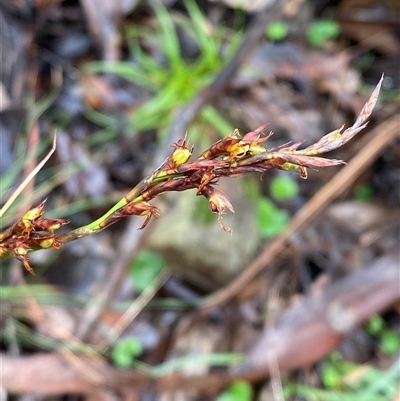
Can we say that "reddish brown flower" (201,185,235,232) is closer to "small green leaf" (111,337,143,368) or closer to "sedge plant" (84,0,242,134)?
"small green leaf" (111,337,143,368)

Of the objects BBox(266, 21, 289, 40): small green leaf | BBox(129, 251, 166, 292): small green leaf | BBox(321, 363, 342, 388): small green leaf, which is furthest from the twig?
BBox(266, 21, 289, 40): small green leaf

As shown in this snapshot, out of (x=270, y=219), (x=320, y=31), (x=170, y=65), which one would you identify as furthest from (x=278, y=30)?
(x=270, y=219)

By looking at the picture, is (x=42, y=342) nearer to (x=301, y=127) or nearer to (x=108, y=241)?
(x=108, y=241)

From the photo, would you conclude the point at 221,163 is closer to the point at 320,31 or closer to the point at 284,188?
the point at 284,188

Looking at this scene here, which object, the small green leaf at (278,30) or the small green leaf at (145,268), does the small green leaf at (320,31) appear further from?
the small green leaf at (145,268)

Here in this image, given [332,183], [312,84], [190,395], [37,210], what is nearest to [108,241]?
[190,395]

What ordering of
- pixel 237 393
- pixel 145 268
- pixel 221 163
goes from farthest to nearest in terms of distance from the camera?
pixel 145 268 → pixel 237 393 → pixel 221 163

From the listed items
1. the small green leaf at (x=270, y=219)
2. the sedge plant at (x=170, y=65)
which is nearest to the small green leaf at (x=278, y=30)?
the sedge plant at (x=170, y=65)
